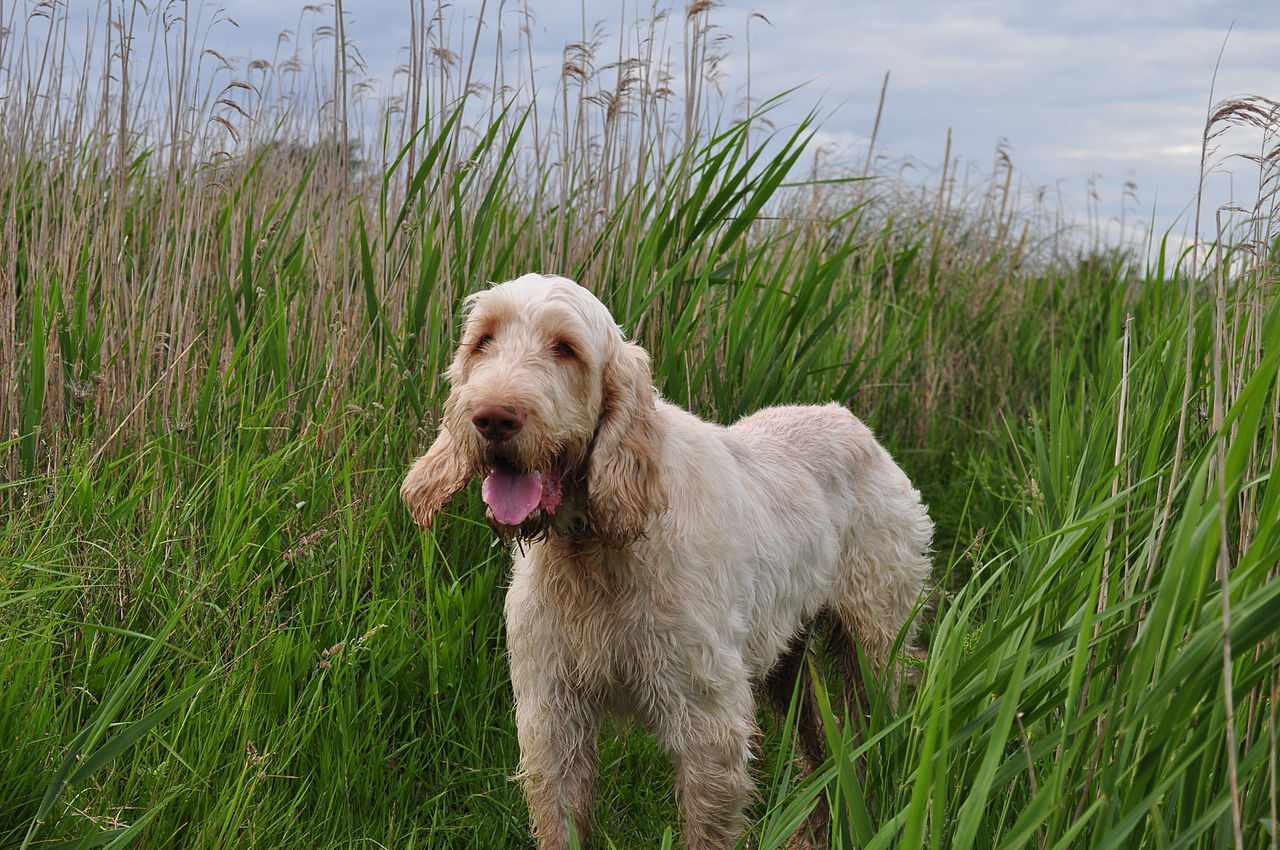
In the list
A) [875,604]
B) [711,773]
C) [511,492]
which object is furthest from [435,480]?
[875,604]

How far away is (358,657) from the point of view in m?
3.48

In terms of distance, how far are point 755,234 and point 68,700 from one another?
4.84m

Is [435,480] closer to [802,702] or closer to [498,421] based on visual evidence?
[498,421]

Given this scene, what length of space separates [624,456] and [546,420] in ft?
0.92

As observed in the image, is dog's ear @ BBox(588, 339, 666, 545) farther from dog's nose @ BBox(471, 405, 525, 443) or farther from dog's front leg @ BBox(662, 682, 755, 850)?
dog's front leg @ BBox(662, 682, 755, 850)

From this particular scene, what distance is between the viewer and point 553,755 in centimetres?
316

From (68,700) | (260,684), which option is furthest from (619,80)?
(68,700)

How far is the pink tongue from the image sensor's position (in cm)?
280

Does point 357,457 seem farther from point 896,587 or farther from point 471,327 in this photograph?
point 896,587

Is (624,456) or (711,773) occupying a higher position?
(624,456)

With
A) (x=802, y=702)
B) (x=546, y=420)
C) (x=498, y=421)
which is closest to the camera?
(x=498, y=421)

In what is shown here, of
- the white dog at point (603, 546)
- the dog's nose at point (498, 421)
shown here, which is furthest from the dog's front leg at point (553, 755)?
the dog's nose at point (498, 421)

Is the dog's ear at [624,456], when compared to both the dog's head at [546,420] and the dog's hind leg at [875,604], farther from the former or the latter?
the dog's hind leg at [875,604]

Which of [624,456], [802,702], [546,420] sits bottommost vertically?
[802,702]
